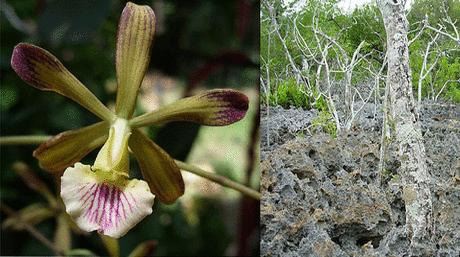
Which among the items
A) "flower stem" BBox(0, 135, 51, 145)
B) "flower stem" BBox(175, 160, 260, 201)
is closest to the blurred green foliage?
"flower stem" BBox(0, 135, 51, 145)

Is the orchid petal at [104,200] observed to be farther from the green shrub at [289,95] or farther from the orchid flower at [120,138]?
the green shrub at [289,95]

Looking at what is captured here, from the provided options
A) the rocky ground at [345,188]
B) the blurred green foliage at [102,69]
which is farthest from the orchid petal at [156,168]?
the blurred green foliage at [102,69]

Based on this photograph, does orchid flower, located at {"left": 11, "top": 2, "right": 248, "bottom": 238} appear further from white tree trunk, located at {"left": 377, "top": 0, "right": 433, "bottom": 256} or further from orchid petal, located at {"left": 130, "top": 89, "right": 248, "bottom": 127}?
white tree trunk, located at {"left": 377, "top": 0, "right": 433, "bottom": 256}

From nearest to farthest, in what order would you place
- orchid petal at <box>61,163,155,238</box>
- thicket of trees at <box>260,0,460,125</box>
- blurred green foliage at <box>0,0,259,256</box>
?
orchid petal at <box>61,163,155,238</box> < thicket of trees at <box>260,0,460,125</box> < blurred green foliage at <box>0,0,259,256</box>

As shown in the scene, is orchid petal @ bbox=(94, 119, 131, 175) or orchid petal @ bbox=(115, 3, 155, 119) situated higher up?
orchid petal @ bbox=(115, 3, 155, 119)

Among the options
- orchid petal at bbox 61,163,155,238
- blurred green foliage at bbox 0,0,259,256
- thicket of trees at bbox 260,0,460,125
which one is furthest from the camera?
blurred green foliage at bbox 0,0,259,256

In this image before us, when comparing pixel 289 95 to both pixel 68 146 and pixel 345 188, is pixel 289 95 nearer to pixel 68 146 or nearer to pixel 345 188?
pixel 345 188
